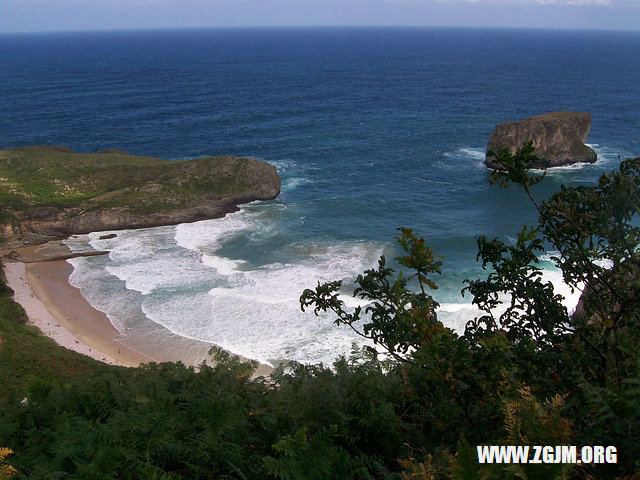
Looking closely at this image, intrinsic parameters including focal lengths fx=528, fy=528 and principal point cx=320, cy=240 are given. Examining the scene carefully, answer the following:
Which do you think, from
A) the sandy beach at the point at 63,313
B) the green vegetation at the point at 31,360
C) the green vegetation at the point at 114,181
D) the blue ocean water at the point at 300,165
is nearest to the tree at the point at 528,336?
the green vegetation at the point at 31,360

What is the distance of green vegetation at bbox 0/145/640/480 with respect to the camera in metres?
6.61

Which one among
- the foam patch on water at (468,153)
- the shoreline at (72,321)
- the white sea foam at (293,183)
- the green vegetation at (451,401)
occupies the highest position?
the green vegetation at (451,401)

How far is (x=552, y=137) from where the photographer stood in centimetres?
7731

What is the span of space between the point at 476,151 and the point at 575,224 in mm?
83323

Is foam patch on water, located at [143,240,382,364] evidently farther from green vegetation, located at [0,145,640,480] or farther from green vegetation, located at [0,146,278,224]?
green vegetation, located at [0,145,640,480]

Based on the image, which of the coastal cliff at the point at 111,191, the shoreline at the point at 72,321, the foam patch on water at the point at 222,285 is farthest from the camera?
the coastal cliff at the point at 111,191

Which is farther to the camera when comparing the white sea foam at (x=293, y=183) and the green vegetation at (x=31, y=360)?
the white sea foam at (x=293, y=183)

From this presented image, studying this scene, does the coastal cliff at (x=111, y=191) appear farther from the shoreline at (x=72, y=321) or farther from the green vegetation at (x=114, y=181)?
the shoreline at (x=72, y=321)

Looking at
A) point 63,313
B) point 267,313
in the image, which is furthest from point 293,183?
point 63,313

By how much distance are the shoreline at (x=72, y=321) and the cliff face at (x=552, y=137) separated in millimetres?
52880

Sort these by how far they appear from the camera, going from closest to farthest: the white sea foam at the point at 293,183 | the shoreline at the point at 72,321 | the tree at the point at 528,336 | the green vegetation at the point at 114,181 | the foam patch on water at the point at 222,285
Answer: the tree at the point at 528,336 < the shoreline at the point at 72,321 < the foam patch on water at the point at 222,285 < the green vegetation at the point at 114,181 < the white sea foam at the point at 293,183

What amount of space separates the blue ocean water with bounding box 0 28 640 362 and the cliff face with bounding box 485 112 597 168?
3.19 meters

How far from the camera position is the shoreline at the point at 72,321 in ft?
123

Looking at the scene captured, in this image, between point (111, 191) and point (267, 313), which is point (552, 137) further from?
point (111, 191)
